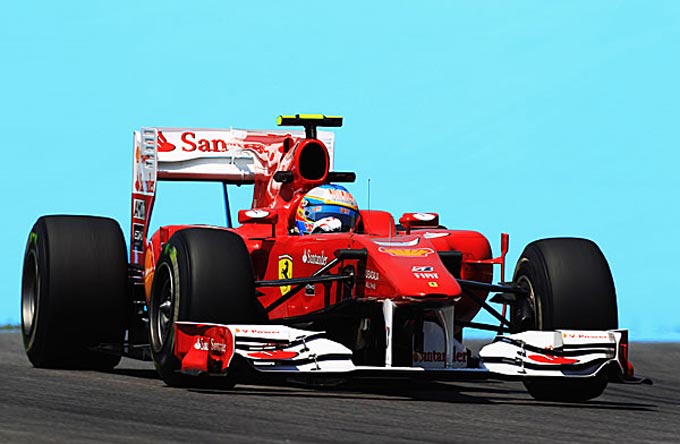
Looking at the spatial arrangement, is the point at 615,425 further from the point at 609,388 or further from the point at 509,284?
the point at 609,388

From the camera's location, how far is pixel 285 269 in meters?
13.3

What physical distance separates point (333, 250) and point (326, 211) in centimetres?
123

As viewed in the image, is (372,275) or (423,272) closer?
(423,272)

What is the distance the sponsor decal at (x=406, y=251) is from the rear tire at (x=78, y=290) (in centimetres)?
406

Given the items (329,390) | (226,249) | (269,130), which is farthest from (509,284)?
(269,130)

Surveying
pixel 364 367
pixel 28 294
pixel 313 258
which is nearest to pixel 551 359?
pixel 364 367

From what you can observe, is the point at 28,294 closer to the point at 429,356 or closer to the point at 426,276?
the point at 429,356

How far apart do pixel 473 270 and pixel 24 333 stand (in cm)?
546

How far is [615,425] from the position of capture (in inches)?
416

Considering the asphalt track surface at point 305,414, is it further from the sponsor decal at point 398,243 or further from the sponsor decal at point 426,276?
the sponsor decal at point 398,243

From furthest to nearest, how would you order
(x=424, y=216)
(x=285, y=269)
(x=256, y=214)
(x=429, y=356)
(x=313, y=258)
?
Result: (x=424, y=216) < (x=256, y=214) < (x=285, y=269) < (x=313, y=258) < (x=429, y=356)

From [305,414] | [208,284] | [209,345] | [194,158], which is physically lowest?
[305,414]

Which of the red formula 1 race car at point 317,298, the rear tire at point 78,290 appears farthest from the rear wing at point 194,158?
the rear tire at point 78,290

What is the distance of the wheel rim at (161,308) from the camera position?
1273cm
